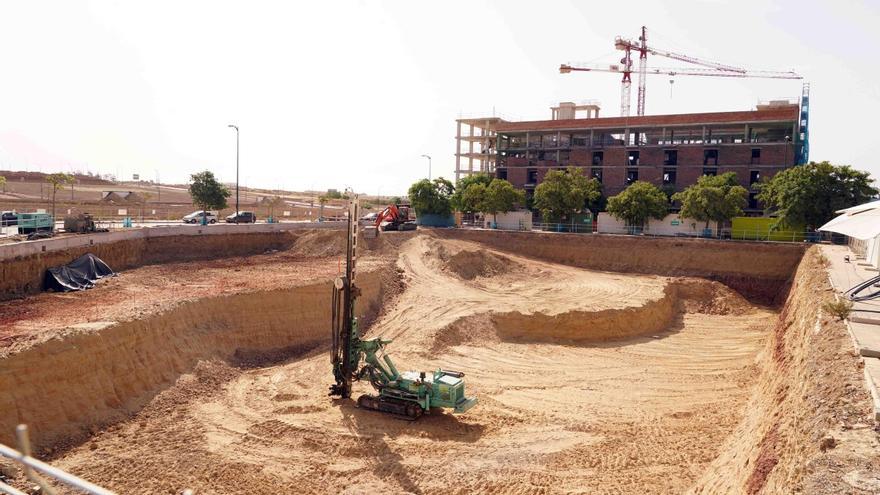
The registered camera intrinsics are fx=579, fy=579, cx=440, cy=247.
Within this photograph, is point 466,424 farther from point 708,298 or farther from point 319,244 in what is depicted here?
point 319,244

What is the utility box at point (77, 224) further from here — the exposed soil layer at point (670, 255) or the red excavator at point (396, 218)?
the exposed soil layer at point (670, 255)

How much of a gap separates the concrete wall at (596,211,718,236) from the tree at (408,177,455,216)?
15512 millimetres

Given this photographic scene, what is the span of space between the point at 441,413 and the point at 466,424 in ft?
3.49

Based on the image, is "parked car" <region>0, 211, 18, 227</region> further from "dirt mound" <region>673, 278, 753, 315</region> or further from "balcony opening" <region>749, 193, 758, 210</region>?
"balcony opening" <region>749, 193, 758, 210</region>

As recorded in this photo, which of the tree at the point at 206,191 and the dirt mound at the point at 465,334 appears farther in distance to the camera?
the tree at the point at 206,191

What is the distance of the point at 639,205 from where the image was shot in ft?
170

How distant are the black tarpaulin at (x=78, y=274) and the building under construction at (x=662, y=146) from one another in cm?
5445

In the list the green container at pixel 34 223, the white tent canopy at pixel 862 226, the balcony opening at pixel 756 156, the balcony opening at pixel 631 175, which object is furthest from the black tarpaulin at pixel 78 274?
the balcony opening at pixel 756 156

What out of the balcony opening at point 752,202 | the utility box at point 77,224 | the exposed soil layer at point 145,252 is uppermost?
the balcony opening at point 752,202

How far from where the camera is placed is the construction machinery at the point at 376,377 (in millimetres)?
18484

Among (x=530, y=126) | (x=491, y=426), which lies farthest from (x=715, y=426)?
(x=530, y=126)

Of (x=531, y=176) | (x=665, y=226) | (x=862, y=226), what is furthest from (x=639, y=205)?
(x=862, y=226)

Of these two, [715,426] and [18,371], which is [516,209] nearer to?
[715,426]

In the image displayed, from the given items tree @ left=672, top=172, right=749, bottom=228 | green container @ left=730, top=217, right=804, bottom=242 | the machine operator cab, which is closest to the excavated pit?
the machine operator cab
